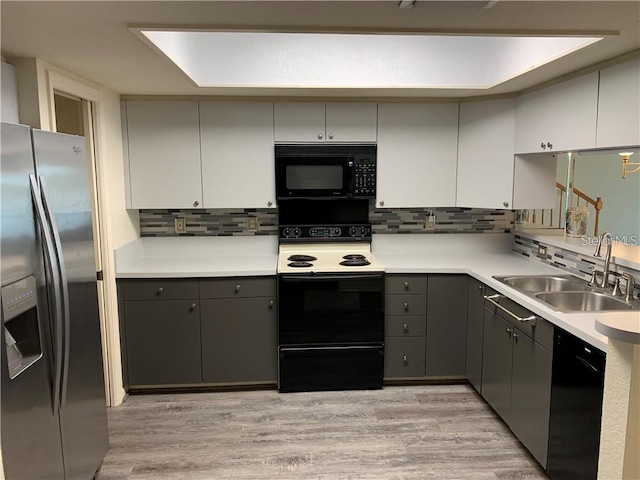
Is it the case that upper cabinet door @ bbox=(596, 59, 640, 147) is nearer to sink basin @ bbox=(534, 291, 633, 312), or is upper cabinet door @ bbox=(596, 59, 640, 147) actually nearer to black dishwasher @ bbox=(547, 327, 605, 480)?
sink basin @ bbox=(534, 291, 633, 312)

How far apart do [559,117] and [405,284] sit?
1.40m

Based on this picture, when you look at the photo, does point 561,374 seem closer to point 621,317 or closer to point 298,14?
point 621,317

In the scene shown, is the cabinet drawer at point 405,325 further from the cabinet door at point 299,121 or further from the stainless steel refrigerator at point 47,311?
the stainless steel refrigerator at point 47,311

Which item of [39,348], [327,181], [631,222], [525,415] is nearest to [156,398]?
[39,348]

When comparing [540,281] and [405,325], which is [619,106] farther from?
[405,325]

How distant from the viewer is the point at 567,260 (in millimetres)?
2949

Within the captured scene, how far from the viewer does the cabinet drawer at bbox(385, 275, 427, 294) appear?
3.19 meters

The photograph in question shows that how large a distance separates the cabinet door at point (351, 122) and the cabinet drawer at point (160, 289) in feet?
4.79

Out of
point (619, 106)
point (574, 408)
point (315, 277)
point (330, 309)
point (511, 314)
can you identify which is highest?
point (619, 106)

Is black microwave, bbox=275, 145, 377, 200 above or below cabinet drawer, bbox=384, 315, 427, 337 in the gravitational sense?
above

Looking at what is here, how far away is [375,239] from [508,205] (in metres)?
1.04

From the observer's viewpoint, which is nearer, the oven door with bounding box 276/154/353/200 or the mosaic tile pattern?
the mosaic tile pattern

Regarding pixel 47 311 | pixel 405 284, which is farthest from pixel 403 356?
pixel 47 311

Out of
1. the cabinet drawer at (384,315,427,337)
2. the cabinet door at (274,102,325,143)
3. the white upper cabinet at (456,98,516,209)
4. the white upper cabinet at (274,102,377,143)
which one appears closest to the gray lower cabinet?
the cabinet drawer at (384,315,427,337)
